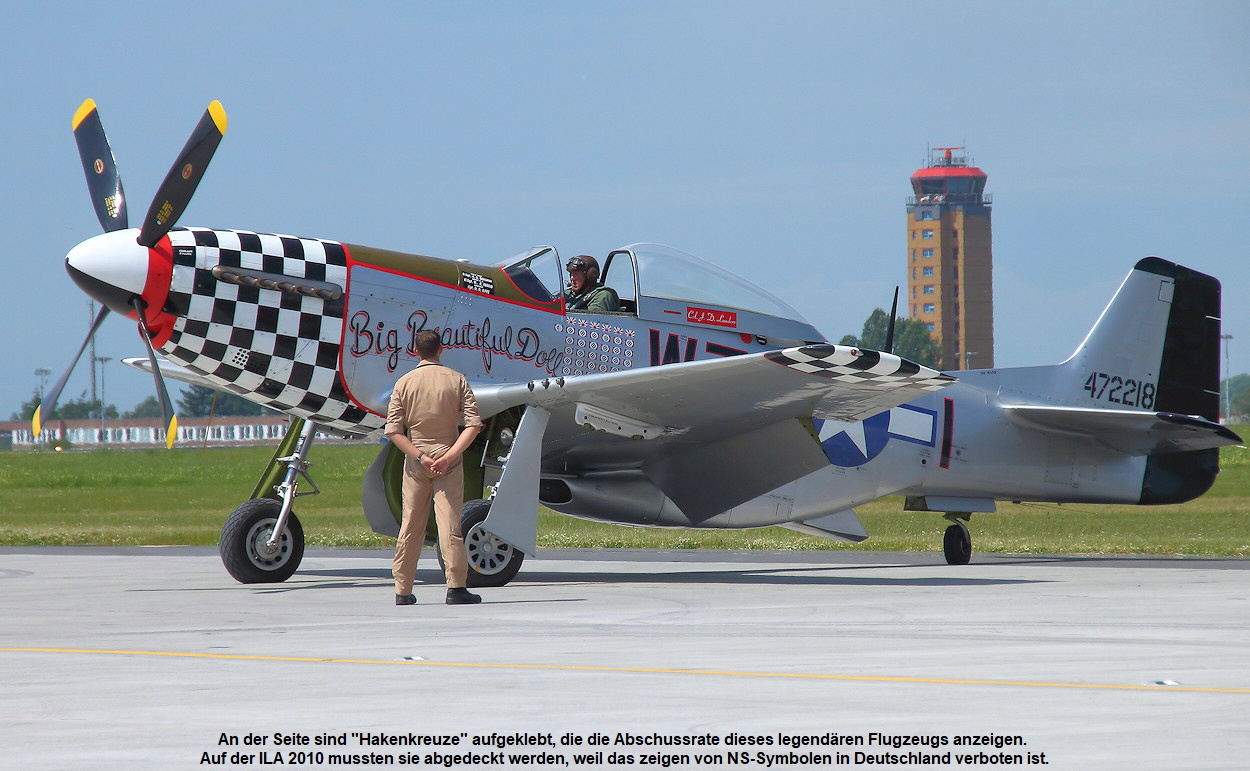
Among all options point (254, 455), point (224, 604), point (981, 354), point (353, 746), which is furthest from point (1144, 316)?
point (981, 354)

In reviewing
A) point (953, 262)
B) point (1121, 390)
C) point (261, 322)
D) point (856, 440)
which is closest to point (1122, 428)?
point (1121, 390)

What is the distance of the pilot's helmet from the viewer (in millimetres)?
10977

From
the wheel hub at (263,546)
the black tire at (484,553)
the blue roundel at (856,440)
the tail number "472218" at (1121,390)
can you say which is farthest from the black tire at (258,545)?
the tail number "472218" at (1121,390)

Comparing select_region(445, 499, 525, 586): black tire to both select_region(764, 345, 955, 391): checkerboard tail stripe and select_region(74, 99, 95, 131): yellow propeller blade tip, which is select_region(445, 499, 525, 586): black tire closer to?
select_region(764, 345, 955, 391): checkerboard tail stripe

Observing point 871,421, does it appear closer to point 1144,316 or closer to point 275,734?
point 1144,316

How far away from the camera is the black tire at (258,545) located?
10109 millimetres

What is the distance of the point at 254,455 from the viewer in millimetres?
62688

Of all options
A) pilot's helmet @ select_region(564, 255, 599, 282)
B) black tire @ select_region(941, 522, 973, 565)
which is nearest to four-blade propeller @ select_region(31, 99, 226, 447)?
pilot's helmet @ select_region(564, 255, 599, 282)

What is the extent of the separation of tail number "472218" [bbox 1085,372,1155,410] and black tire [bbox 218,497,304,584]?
872 centimetres

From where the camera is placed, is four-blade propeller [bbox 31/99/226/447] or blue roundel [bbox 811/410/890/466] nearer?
four-blade propeller [bbox 31/99/226/447]

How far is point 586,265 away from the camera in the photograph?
36.0 ft

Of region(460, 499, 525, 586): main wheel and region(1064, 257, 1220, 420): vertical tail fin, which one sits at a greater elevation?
region(1064, 257, 1220, 420): vertical tail fin

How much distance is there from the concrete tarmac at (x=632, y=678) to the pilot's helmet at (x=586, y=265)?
2.92 meters

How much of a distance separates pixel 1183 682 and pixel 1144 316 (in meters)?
10.8
